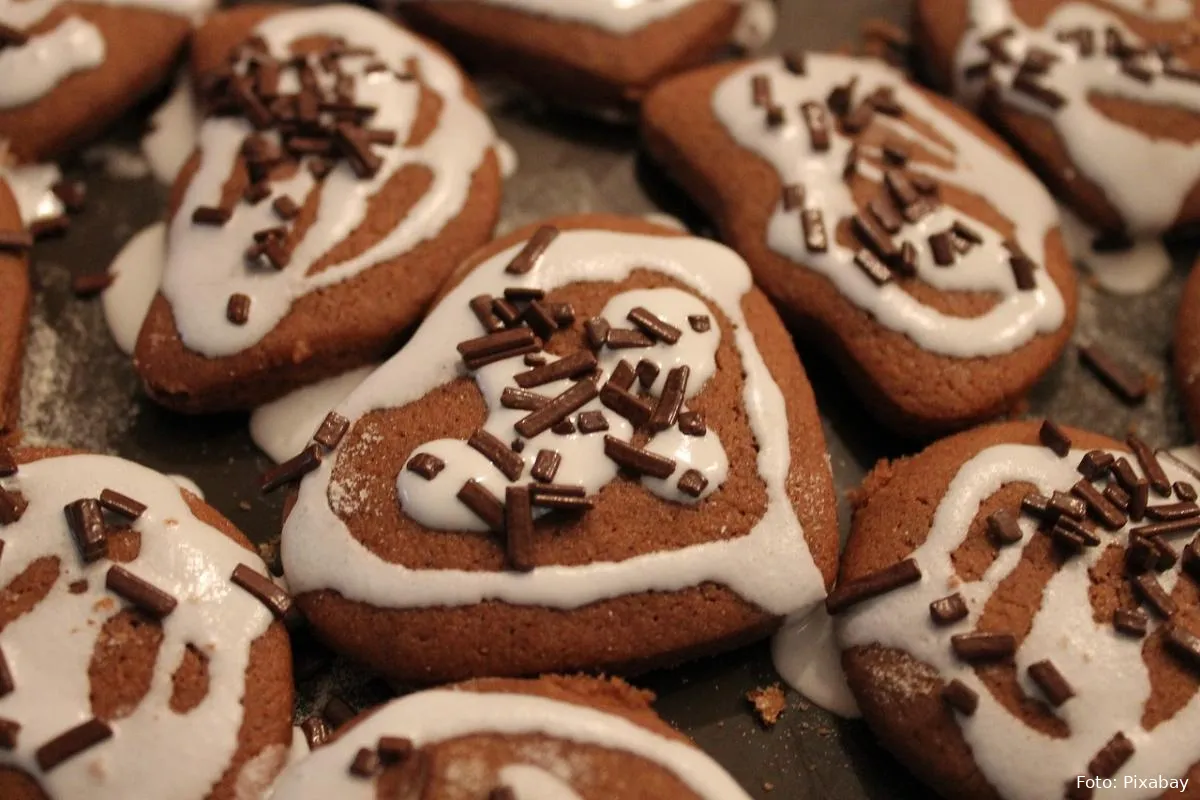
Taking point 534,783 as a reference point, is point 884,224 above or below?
above

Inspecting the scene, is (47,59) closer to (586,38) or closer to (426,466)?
(586,38)

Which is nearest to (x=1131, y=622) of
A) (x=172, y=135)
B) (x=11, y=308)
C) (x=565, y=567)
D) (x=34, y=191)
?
(x=565, y=567)

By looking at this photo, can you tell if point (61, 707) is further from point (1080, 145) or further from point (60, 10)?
point (1080, 145)

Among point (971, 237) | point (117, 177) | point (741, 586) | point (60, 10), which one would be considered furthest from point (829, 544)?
point (60, 10)

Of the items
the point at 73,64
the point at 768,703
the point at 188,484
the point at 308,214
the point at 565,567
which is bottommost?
the point at 768,703

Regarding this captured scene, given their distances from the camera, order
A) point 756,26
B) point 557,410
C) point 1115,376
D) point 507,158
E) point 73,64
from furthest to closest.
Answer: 1. point 756,26
2. point 507,158
3. point 73,64
4. point 1115,376
5. point 557,410

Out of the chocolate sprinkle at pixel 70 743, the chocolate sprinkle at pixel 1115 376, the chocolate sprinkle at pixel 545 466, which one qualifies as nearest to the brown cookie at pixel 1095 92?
the chocolate sprinkle at pixel 1115 376

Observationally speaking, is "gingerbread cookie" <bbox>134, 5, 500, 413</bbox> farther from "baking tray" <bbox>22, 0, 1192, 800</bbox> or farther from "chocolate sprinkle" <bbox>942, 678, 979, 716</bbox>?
"chocolate sprinkle" <bbox>942, 678, 979, 716</bbox>
